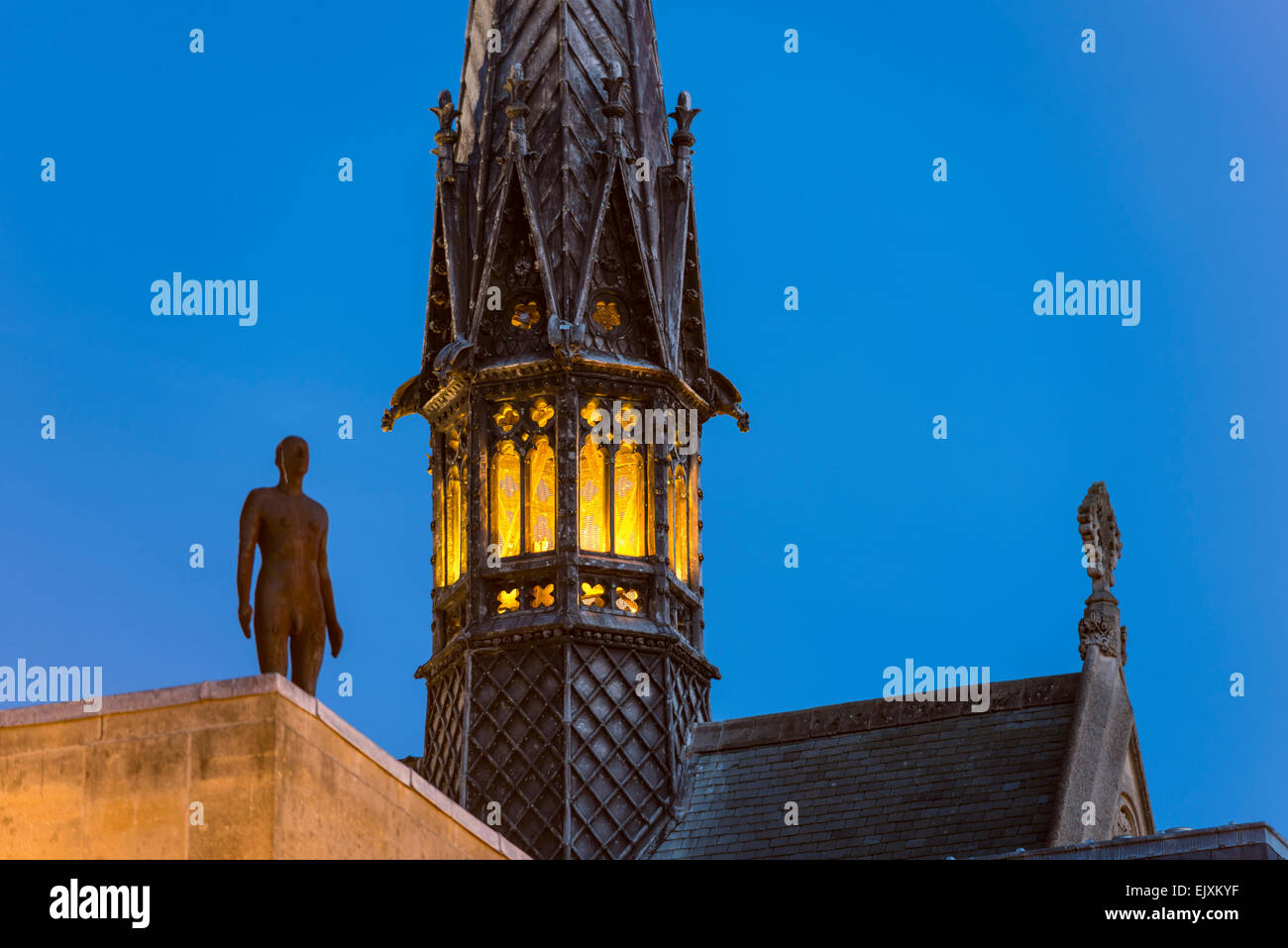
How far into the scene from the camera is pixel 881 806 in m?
46.8

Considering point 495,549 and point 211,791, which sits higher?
point 495,549

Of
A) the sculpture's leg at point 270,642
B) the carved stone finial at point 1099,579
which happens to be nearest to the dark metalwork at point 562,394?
the carved stone finial at point 1099,579

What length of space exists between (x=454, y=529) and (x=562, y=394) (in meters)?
3.49

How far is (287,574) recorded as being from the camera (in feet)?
95.2

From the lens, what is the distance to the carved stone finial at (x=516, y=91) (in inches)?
2051

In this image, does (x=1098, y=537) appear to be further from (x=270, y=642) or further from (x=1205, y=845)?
(x=270, y=642)

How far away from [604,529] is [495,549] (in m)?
2.01

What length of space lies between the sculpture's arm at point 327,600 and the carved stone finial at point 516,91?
77.0 feet

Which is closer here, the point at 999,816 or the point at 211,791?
the point at 211,791

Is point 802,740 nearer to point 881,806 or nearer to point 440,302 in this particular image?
point 881,806
